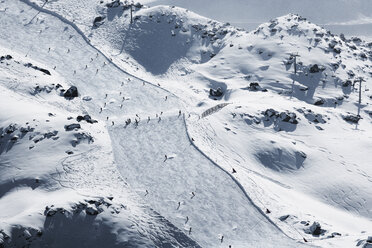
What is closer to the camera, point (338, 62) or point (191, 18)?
point (338, 62)

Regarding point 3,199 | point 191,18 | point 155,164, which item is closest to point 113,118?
point 155,164

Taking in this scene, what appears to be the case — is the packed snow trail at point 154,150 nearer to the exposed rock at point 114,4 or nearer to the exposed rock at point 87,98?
the exposed rock at point 87,98

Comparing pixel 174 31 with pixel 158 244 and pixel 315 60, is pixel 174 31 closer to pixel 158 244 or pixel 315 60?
pixel 315 60

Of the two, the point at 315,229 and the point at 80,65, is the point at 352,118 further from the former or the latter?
the point at 80,65

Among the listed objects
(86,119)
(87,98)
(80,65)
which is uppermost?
(80,65)

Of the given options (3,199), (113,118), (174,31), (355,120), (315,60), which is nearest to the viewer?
(3,199)

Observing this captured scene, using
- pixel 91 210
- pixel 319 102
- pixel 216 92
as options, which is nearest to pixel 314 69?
pixel 319 102
